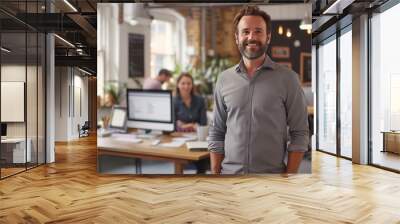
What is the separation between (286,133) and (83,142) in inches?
179

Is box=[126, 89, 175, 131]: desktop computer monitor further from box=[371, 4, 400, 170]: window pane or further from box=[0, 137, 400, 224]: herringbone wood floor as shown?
box=[371, 4, 400, 170]: window pane

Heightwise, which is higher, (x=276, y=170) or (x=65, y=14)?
(x=65, y=14)

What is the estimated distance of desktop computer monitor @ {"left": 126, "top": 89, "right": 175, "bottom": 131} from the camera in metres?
5.14

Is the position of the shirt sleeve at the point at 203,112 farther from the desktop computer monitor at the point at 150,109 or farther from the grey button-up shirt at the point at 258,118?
the desktop computer monitor at the point at 150,109

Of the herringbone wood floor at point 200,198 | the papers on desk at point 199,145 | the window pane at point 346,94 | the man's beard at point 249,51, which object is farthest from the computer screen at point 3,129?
the window pane at point 346,94

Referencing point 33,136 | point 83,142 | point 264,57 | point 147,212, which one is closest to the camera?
point 147,212

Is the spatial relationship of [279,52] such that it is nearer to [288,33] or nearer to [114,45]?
[288,33]

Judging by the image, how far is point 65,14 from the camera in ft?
23.5

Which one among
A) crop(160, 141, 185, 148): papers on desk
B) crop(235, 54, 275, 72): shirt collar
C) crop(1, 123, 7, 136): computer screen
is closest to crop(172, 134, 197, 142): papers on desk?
crop(160, 141, 185, 148): papers on desk

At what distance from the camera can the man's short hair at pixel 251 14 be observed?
16.8 feet

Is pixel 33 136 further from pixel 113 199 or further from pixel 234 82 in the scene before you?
pixel 234 82

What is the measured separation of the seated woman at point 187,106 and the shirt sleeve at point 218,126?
14 cm

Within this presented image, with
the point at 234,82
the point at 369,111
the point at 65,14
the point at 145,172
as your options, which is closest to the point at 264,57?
the point at 234,82

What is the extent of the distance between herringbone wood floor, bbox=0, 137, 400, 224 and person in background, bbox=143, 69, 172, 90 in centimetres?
126
